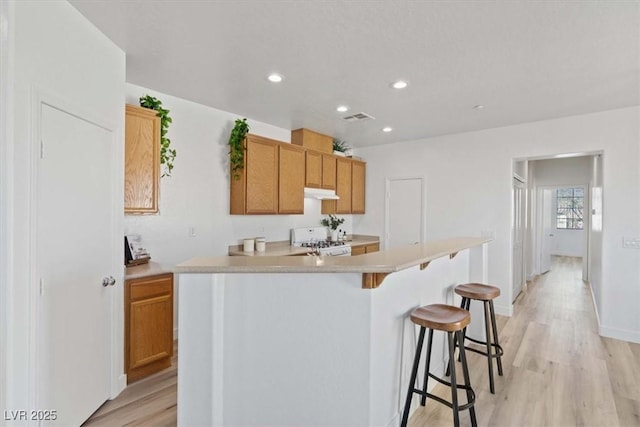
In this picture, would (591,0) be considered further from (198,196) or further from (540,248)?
(540,248)

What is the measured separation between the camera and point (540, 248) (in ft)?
23.4

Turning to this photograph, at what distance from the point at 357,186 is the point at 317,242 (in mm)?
1397

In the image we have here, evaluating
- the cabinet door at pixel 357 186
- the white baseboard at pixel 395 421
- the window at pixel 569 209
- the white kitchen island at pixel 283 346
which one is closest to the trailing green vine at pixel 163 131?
the white kitchen island at pixel 283 346

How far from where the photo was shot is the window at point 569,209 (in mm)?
9758

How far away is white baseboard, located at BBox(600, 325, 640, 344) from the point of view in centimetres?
343

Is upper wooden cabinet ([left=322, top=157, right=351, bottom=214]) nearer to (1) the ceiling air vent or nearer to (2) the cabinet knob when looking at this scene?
(1) the ceiling air vent

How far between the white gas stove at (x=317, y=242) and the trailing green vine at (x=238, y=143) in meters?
1.39

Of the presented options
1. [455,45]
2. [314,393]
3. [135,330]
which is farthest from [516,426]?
[135,330]

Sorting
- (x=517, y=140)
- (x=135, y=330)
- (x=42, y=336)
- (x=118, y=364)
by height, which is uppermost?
(x=517, y=140)

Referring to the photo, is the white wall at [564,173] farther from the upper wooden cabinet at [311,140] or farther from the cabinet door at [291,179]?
the cabinet door at [291,179]

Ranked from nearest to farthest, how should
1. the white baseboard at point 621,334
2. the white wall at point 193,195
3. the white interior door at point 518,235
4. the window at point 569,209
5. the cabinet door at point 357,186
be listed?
the white wall at point 193,195 < the white baseboard at point 621,334 < the white interior door at point 518,235 < the cabinet door at point 357,186 < the window at point 569,209

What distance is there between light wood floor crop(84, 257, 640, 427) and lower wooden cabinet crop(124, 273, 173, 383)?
0.43 ft

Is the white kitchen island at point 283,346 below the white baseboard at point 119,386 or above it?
above

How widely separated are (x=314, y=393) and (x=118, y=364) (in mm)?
1618
